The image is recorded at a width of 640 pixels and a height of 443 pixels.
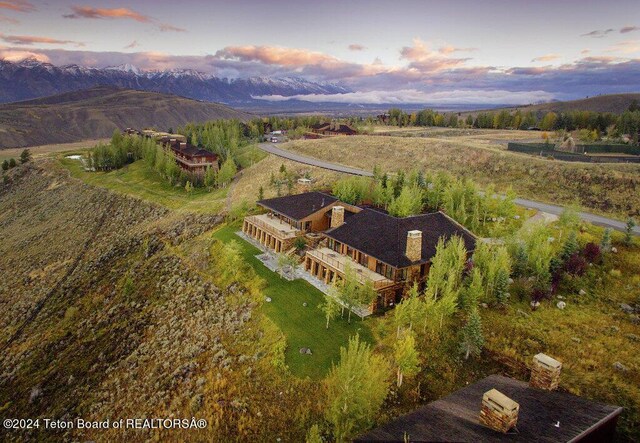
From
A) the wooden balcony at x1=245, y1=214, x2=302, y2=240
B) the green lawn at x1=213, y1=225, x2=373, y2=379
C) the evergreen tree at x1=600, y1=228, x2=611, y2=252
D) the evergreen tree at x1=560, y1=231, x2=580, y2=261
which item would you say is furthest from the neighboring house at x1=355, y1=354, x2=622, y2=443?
the wooden balcony at x1=245, y1=214, x2=302, y2=240

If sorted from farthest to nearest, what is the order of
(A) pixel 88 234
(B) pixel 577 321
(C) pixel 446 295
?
1. (A) pixel 88 234
2. (B) pixel 577 321
3. (C) pixel 446 295

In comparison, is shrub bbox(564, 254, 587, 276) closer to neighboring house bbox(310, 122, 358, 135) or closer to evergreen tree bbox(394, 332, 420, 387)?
evergreen tree bbox(394, 332, 420, 387)

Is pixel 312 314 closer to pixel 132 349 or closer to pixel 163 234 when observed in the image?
pixel 132 349

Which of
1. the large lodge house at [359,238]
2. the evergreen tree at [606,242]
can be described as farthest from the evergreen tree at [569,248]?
the large lodge house at [359,238]

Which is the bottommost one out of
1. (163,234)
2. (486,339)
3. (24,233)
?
(24,233)

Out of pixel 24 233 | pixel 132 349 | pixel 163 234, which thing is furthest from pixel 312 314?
pixel 24 233
